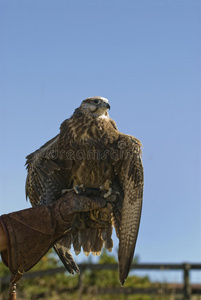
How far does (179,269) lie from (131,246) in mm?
4746

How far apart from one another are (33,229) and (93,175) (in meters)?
1.01

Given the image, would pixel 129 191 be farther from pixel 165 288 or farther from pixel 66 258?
pixel 165 288

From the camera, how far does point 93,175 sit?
4.10m

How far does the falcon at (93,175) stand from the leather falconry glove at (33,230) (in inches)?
11.9

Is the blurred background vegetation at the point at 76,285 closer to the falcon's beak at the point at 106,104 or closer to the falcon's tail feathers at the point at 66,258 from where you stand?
the falcon's tail feathers at the point at 66,258

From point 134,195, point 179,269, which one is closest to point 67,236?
point 134,195

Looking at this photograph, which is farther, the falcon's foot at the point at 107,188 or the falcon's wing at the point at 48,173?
the falcon's wing at the point at 48,173

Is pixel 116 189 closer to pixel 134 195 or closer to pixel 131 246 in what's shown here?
pixel 134 195

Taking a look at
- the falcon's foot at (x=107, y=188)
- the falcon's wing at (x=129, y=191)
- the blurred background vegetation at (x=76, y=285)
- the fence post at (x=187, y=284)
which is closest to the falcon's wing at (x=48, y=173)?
the falcon's foot at (x=107, y=188)

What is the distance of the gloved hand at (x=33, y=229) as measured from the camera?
3166 mm
